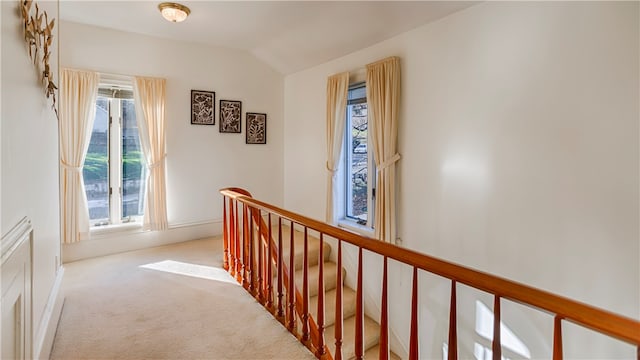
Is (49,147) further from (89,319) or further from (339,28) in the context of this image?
(339,28)

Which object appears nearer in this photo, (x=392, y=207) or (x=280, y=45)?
(x=392, y=207)

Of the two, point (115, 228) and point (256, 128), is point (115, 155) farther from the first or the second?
point (256, 128)

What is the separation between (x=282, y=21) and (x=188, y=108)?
175cm

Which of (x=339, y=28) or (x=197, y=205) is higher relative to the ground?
(x=339, y=28)

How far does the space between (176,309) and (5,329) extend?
5.05 ft

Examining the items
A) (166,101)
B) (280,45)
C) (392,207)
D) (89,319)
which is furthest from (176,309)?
(280,45)

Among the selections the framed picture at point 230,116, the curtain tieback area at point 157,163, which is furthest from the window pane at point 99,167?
the framed picture at point 230,116

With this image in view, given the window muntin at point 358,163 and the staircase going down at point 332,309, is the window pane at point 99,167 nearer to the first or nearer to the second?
the staircase going down at point 332,309

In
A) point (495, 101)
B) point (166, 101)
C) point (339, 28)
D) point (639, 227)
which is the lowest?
point (639, 227)

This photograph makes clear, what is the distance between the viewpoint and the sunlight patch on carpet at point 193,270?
10.5 ft

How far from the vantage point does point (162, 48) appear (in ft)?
13.8

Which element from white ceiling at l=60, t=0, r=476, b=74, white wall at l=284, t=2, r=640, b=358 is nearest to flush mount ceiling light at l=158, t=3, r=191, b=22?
white ceiling at l=60, t=0, r=476, b=74

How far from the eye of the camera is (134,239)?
13.7 feet

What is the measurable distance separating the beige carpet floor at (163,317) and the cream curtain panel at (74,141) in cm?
50
